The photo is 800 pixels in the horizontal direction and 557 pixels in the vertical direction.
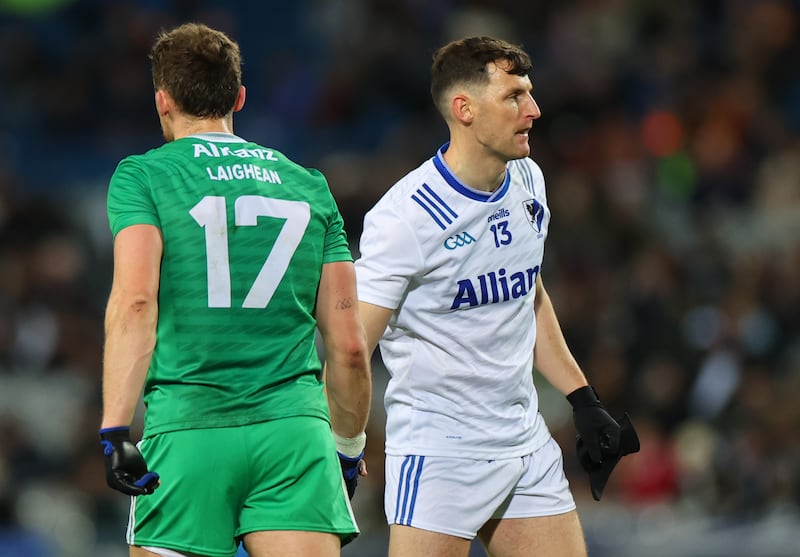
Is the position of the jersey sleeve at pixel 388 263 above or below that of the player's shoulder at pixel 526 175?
below

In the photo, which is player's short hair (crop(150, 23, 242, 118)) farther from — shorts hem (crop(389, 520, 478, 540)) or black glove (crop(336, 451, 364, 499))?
shorts hem (crop(389, 520, 478, 540))

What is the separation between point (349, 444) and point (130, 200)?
1.23 m

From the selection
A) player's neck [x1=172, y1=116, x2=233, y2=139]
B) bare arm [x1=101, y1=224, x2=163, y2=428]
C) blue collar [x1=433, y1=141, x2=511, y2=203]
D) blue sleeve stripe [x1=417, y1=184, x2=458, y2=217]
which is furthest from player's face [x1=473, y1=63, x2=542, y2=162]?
bare arm [x1=101, y1=224, x2=163, y2=428]

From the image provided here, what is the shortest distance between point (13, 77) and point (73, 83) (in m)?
0.72

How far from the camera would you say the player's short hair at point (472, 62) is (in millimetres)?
5727

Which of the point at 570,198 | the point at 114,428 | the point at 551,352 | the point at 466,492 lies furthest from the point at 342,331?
the point at 570,198

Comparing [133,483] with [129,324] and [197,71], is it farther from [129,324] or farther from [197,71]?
[197,71]

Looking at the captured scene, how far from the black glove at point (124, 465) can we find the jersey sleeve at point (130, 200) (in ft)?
2.04

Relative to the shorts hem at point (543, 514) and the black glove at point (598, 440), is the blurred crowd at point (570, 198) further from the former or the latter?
the shorts hem at point (543, 514)

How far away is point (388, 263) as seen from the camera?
5.45 meters

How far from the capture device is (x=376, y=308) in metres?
5.41

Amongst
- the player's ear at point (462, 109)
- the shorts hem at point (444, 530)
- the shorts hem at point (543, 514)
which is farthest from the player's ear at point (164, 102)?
the shorts hem at point (543, 514)

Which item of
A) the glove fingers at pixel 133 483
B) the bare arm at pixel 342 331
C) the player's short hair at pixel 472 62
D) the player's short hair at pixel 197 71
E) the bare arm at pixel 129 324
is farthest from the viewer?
the player's short hair at pixel 472 62

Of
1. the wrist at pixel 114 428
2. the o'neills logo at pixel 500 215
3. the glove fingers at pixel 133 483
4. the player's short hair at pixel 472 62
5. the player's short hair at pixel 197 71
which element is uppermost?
the player's short hair at pixel 197 71
